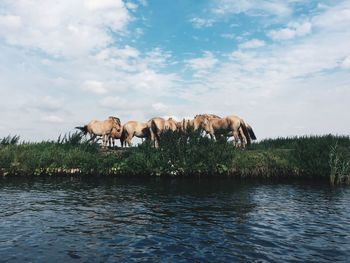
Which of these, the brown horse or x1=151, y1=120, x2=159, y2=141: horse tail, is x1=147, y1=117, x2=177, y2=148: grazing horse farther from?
the brown horse

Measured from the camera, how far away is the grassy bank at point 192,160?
21750mm

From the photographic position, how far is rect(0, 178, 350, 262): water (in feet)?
27.8

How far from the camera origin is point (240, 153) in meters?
23.6

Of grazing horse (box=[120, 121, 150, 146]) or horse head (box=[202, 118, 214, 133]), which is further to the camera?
grazing horse (box=[120, 121, 150, 146])

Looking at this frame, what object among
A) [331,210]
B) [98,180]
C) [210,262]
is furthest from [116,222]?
[98,180]

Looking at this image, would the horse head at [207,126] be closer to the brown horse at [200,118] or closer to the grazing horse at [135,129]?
the brown horse at [200,118]

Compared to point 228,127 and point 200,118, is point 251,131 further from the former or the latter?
point 200,118

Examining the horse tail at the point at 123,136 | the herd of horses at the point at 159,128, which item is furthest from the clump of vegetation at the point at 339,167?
the horse tail at the point at 123,136

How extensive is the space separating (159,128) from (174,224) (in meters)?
17.8

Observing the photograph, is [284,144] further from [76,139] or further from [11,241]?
[11,241]

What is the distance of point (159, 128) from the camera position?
2872 centimetres

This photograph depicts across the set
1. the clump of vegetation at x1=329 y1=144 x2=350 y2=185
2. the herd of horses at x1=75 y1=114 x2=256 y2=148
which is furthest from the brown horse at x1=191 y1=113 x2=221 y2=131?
the clump of vegetation at x1=329 y1=144 x2=350 y2=185

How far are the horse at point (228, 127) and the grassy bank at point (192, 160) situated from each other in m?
4.94

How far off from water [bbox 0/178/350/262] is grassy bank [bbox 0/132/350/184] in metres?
2.95
